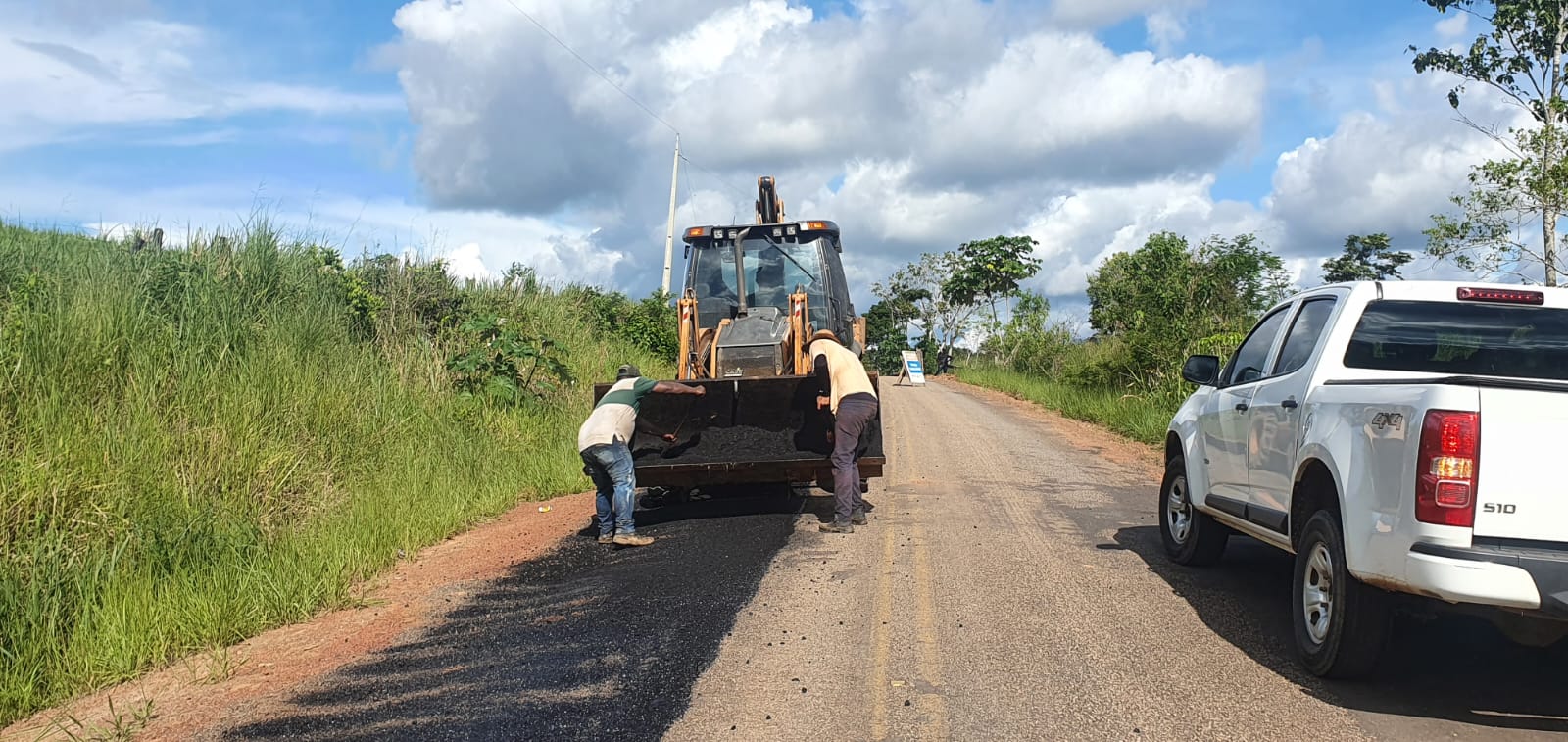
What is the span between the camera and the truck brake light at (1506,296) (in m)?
5.74

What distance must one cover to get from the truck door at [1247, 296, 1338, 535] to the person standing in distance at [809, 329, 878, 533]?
364 centimetres

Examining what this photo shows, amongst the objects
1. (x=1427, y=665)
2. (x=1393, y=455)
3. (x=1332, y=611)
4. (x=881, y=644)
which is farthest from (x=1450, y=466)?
(x=881, y=644)

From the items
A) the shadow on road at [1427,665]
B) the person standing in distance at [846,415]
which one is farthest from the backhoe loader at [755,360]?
the shadow on road at [1427,665]

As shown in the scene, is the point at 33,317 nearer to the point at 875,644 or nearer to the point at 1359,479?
the point at 875,644

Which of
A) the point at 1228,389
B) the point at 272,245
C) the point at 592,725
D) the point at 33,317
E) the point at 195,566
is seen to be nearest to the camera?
the point at 592,725

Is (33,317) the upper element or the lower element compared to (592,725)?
upper

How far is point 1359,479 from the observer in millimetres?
4816

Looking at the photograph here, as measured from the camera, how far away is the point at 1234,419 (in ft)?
22.6

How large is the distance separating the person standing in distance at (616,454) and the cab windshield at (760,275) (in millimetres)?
2896

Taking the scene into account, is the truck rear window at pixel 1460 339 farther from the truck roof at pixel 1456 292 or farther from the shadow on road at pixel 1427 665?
the shadow on road at pixel 1427 665

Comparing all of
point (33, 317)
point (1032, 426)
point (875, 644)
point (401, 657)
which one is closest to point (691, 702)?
point (875, 644)

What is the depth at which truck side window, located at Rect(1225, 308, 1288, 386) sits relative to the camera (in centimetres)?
697

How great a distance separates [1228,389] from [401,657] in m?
5.41

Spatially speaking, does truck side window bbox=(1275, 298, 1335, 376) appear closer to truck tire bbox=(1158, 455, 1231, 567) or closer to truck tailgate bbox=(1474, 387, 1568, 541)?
truck tire bbox=(1158, 455, 1231, 567)
